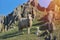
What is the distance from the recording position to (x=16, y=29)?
16.3 metres

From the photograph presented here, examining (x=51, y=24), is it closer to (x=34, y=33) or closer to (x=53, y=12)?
(x=34, y=33)

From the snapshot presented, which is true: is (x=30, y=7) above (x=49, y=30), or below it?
above

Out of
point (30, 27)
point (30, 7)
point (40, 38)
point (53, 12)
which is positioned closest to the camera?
point (40, 38)

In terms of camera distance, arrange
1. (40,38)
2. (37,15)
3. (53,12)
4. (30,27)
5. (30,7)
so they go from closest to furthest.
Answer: (40,38) < (30,27) < (53,12) < (37,15) < (30,7)

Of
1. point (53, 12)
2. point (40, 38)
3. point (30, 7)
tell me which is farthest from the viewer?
point (30, 7)

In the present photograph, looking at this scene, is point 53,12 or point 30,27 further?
point 53,12

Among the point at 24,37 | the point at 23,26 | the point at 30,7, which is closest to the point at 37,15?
the point at 30,7

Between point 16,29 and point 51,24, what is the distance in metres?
2.59

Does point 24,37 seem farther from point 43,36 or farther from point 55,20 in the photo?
point 55,20

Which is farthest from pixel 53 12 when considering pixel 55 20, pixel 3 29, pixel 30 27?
pixel 3 29

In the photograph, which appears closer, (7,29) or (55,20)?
(55,20)

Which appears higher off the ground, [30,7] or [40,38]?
[30,7]

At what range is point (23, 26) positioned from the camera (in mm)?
15445

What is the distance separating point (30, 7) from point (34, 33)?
516cm
